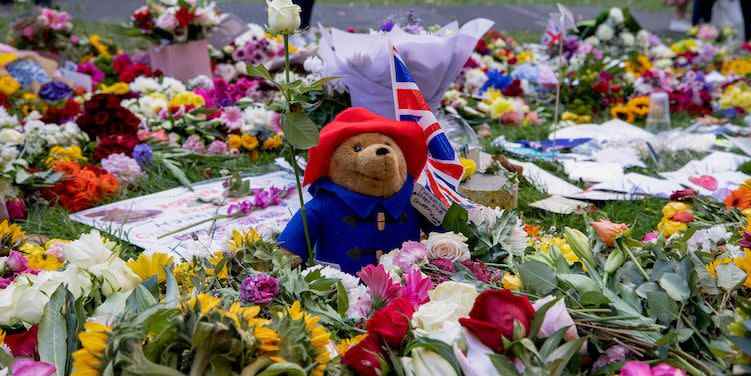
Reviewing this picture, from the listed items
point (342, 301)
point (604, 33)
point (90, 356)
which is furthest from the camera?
point (604, 33)

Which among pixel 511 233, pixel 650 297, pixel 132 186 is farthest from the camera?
pixel 132 186

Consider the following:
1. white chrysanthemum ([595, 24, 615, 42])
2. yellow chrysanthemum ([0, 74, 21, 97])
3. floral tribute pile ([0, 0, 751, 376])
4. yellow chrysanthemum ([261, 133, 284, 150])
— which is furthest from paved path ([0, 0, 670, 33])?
floral tribute pile ([0, 0, 751, 376])

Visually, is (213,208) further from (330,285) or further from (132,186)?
(330,285)

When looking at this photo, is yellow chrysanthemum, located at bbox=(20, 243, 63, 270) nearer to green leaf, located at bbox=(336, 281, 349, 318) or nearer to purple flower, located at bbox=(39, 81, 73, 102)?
green leaf, located at bbox=(336, 281, 349, 318)

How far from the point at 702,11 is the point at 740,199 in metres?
5.46

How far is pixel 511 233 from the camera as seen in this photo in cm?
167

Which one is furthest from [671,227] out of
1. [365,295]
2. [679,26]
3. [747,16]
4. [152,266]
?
[679,26]

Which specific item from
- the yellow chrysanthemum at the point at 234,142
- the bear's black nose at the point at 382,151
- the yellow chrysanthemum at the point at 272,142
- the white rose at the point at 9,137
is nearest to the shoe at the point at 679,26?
the yellow chrysanthemum at the point at 272,142

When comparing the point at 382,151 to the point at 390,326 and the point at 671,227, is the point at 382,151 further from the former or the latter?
the point at 671,227

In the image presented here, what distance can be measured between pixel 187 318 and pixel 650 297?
25.9 inches

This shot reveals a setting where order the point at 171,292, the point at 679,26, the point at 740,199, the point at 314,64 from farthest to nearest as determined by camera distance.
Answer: the point at 679,26 < the point at 314,64 < the point at 740,199 < the point at 171,292

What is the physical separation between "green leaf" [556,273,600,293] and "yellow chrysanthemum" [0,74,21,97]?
2.91 metres

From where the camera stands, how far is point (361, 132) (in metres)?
1.65

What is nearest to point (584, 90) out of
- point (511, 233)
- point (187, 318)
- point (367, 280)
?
point (511, 233)
